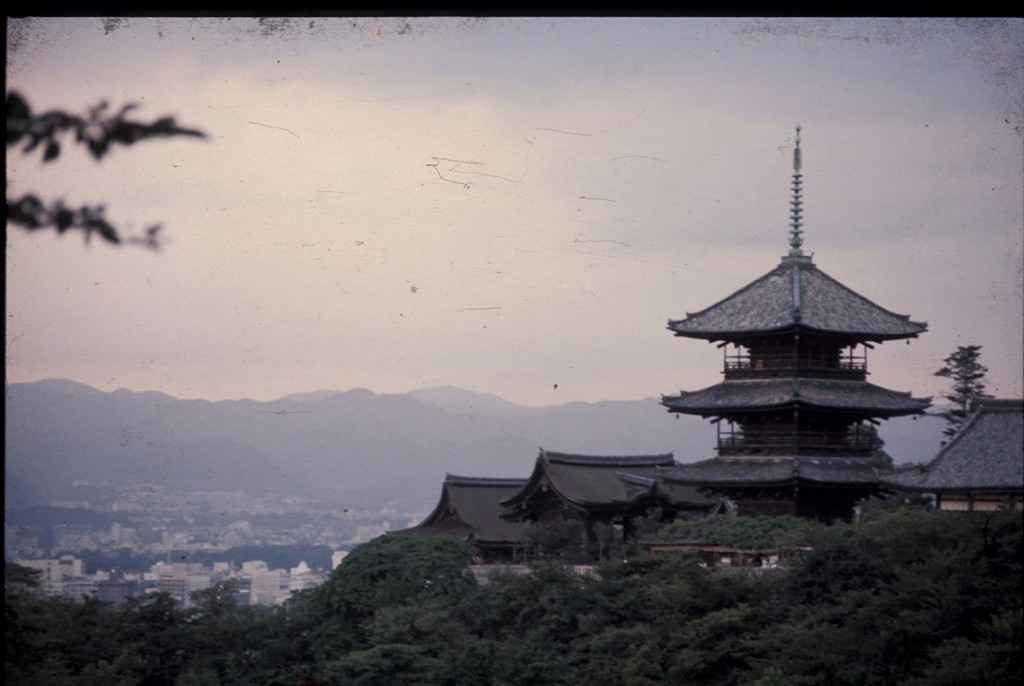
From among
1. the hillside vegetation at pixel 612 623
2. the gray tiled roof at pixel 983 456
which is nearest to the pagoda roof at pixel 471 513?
the hillside vegetation at pixel 612 623

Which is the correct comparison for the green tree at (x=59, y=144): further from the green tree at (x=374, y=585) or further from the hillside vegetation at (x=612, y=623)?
the green tree at (x=374, y=585)

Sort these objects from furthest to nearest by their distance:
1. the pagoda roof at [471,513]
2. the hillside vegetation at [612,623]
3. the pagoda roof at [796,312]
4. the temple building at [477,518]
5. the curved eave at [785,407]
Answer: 1. the pagoda roof at [471,513]
2. the temple building at [477,518]
3. the pagoda roof at [796,312]
4. the curved eave at [785,407]
5. the hillside vegetation at [612,623]

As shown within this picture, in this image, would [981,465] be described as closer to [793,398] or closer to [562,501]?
[793,398]

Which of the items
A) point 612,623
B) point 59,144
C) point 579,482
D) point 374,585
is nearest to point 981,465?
point 612,623

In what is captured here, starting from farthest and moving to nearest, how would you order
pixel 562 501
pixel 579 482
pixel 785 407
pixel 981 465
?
pixel 579 482, pixel 562 501, pixel 785 407, pixel 981 465

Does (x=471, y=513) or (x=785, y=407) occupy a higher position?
(x=785, y=407)

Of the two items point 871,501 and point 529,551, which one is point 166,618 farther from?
point 871,501

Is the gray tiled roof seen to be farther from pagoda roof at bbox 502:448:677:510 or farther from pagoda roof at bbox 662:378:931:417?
pagoda roof at bbox 502:448:677:510
